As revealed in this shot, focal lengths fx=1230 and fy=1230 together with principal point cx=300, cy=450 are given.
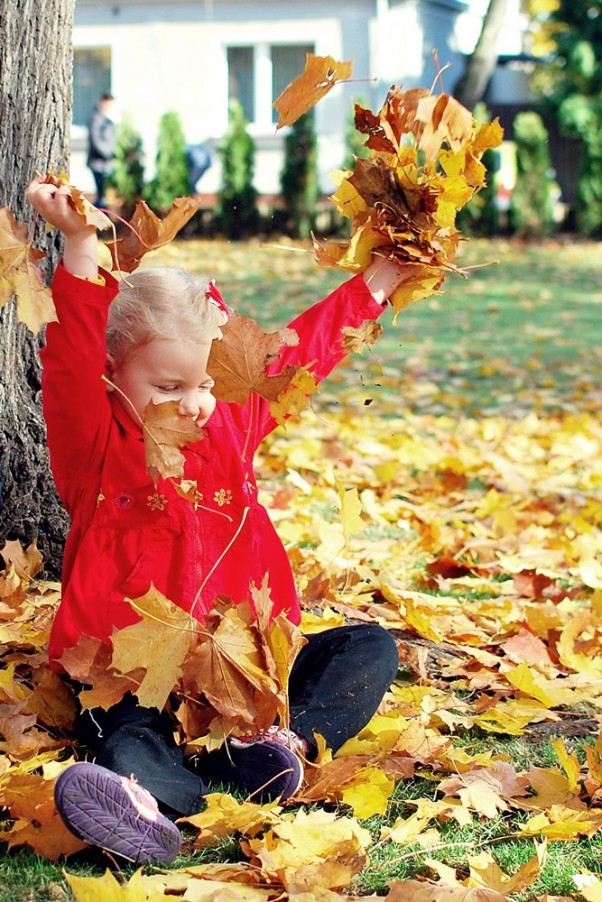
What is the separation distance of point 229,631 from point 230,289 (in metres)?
11.6

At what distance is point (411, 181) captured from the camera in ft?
8.23

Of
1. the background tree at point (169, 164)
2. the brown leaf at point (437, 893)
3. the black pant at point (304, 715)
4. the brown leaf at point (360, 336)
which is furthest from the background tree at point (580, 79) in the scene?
the brown leaf at point (437, 893)

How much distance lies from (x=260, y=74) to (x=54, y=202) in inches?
823

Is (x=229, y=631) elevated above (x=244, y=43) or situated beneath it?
situated beneath

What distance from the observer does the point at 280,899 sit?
1.94 meters

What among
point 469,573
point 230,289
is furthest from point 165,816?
point 230,289

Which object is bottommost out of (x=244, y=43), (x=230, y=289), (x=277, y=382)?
(x=230, y=289)

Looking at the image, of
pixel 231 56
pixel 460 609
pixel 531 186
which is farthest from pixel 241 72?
pixel 460 609

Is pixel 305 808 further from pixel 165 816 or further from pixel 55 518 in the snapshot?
pixel 55 518

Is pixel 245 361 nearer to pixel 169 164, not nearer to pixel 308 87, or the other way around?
pixel 308 87

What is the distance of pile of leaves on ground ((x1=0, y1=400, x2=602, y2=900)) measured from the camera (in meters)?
2.05

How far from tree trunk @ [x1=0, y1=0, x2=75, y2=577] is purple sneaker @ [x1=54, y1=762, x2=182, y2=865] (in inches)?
55.1

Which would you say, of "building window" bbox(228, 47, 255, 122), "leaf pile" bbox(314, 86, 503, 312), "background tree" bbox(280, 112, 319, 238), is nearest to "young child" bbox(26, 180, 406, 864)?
"leaf pile" bbox(314, 86, 503, 312)

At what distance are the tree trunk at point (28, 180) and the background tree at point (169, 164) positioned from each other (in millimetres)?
16914
